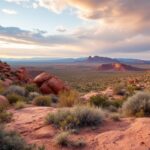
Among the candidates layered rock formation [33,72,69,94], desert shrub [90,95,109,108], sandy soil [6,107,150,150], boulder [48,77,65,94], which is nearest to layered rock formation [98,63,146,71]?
layered rock formation [33,72,69,94]

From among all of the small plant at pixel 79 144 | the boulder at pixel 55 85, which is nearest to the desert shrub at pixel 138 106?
the small plant at pixel 79 144

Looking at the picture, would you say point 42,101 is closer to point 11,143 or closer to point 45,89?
point 45,89

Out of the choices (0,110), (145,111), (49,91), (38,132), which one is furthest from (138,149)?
(49,91)

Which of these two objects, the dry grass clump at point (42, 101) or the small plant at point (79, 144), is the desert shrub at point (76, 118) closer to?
the small plant at point (79, 144)

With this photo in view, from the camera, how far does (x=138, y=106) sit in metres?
12.8

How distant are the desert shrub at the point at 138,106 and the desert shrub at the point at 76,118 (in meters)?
1.94

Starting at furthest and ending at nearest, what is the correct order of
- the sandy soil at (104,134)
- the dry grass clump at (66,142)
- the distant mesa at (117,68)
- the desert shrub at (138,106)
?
the distant mesa at (117,68) < the desert shrub at (138,106) < the dry grass clump at (66,142) < the sandy soil at (104,134)

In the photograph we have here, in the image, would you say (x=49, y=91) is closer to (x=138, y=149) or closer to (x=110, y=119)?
(x=110, y=119)

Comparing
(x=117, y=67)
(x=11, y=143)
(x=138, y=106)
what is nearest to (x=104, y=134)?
(x=11, y=143)

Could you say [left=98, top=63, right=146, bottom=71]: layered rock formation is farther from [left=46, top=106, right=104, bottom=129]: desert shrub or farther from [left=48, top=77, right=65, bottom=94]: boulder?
[left=46, top=106, right=104, bottom=129]: desert shrub

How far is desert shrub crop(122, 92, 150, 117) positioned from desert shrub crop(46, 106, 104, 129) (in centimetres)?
194

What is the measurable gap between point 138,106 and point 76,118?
10.9 feet

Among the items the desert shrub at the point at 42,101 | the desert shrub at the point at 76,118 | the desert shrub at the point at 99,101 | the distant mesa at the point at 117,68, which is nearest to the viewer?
the desert shrub at the point at 76,118

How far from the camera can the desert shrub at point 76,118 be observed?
10617 millimetres
